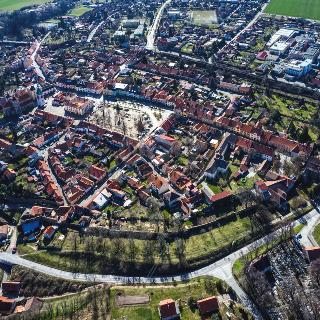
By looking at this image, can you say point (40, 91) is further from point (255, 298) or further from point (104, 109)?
point (255, 298)

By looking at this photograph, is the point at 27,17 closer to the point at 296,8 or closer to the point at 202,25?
the point at 202,25

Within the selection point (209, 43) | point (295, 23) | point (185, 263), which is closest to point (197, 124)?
point (185, 263)

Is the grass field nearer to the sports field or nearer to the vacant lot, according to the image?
the vacant lot

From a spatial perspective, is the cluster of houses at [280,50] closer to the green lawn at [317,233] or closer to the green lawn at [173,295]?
the green lawn at [317,233]

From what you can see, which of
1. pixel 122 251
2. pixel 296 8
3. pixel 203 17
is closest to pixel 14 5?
pixel 203 17

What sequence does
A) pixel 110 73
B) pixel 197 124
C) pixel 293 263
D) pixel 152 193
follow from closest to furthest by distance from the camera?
pixel 293 263 → pixel 152 193 → pixel 197 124 → pixel 110 73
